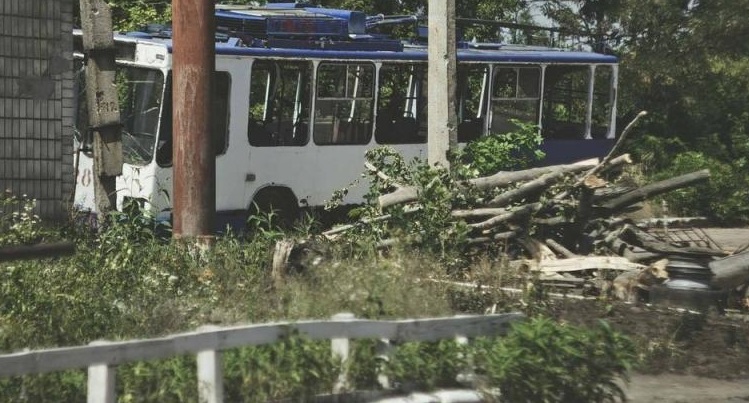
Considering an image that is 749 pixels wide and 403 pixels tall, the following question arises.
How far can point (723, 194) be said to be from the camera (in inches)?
906

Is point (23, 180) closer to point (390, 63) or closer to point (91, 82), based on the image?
point (91, 82)

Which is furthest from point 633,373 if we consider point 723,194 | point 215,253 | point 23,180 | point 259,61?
point 723,194

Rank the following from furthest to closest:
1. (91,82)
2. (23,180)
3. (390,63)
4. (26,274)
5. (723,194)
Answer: (723,194) < (390,63) < (91,82) < (23,180) < (26,274)

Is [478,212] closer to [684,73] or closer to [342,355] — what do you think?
[342,355]

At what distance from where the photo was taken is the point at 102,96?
1310cm

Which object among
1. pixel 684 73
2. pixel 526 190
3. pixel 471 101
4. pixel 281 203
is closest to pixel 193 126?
pixel 526 190

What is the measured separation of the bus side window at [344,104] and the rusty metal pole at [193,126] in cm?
624

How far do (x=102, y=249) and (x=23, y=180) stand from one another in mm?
1609

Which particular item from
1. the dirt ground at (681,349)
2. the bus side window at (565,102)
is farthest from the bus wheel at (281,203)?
the dirt ground at (681,349)

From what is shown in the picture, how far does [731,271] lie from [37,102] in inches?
278

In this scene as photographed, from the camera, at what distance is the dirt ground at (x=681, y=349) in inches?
392

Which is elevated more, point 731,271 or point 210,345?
point 210,345

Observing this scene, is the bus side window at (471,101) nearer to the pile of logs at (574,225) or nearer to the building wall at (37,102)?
the pile of logs at (574,225)

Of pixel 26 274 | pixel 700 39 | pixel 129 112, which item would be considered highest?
pixel 700 39
